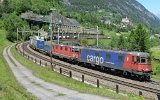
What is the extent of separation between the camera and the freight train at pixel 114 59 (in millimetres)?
46809

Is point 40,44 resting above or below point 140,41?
below

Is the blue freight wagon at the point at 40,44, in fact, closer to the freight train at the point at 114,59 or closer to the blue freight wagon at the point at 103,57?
the freight train at the point at 114,59

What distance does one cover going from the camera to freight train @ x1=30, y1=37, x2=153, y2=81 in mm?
46809

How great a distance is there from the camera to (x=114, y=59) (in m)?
52.8

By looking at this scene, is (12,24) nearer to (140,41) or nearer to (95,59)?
(140,41)

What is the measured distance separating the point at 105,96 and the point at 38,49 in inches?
3300

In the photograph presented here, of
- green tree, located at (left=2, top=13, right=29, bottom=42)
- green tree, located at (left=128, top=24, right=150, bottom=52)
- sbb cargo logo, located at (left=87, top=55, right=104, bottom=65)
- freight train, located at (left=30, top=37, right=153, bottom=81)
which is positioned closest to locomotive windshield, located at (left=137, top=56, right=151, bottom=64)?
freight train, located at (left=30, top=37, right=153, bottom=81)

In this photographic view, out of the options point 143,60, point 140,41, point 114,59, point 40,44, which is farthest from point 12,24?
point 143,60

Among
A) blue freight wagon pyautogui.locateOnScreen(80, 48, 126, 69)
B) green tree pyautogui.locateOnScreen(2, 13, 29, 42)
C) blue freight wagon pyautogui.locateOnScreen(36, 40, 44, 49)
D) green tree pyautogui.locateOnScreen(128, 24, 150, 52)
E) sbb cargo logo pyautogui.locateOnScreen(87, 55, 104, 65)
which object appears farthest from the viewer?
green tree pyautogui.locateOnScreen(2, 13, 29, 42)

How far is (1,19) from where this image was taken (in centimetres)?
19800

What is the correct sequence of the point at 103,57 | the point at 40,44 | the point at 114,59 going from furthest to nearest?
the point at 40,44
the point at 103,57
the point at 114,59

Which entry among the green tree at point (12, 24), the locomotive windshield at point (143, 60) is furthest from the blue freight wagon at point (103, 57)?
the green tree at point (12, 24)

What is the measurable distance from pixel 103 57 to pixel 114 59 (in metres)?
4.11

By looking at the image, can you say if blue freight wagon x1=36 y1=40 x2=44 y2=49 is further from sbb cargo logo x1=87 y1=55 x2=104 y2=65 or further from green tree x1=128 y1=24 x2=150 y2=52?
Answer: sbb cargo logo x1=87 y1=55 x2=104 y2=65
